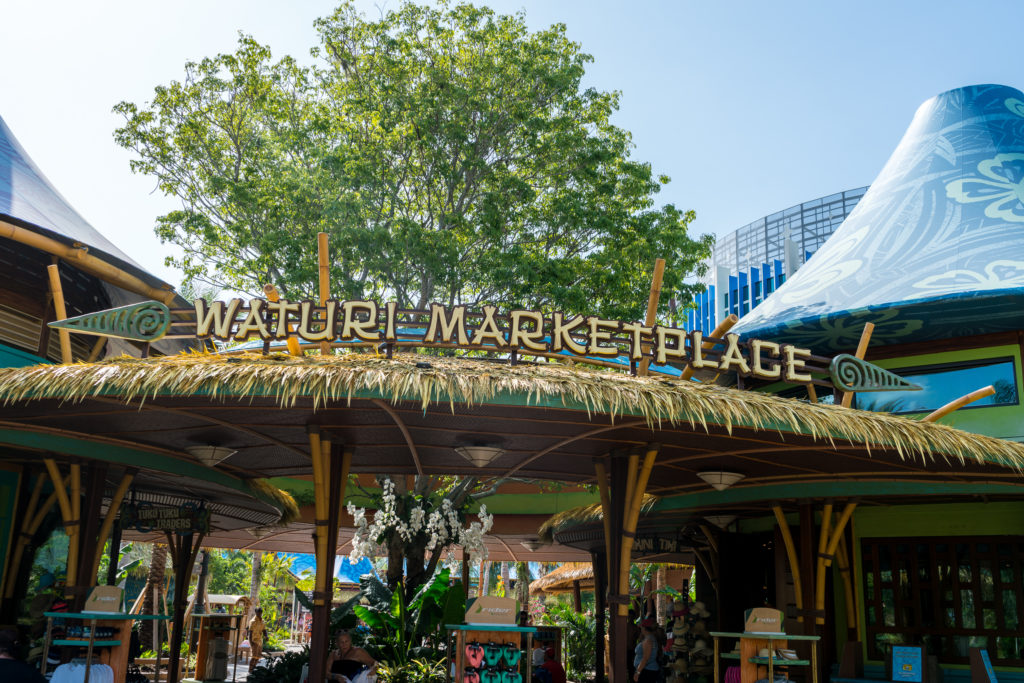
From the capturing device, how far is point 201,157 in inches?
684

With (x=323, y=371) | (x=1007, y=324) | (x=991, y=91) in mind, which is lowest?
(x=323, y=371)

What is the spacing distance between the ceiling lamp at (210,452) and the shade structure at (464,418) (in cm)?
8

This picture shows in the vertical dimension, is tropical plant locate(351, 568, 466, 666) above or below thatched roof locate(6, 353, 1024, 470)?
below

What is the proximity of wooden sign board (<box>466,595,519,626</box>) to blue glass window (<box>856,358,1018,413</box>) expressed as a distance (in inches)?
247

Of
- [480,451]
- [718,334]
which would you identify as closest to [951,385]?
[718,334]

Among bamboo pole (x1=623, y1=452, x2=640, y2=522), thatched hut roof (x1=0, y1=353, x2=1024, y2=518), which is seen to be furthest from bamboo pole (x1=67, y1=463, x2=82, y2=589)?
bamboo pole (x1=623, y1=452, x2=640, y2=522)

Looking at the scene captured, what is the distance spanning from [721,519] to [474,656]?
6.44 meters

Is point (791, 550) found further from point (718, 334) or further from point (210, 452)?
point (210, 452)

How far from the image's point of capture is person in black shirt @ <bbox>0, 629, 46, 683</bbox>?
507 cm

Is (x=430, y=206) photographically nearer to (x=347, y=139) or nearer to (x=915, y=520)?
(x=347, y=139)

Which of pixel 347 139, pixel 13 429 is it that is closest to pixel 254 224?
pixel 347 139

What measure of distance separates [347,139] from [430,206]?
213 cm

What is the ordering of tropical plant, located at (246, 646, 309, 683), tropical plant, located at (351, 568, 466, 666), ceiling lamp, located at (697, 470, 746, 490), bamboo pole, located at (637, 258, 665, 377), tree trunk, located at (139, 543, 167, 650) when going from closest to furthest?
bamboo pole, located at (637, 258, 665, 377), ceiling lamp, located at (697, 470, 746, 490), tropical plant, located at (246, 646, 309, 683), tropical plant, located at (351, 568, 466, 666), tree trunk, located at (139, 543, 167, 650)

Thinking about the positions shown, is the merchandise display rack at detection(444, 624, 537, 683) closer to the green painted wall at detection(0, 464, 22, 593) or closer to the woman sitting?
the woman sitting
